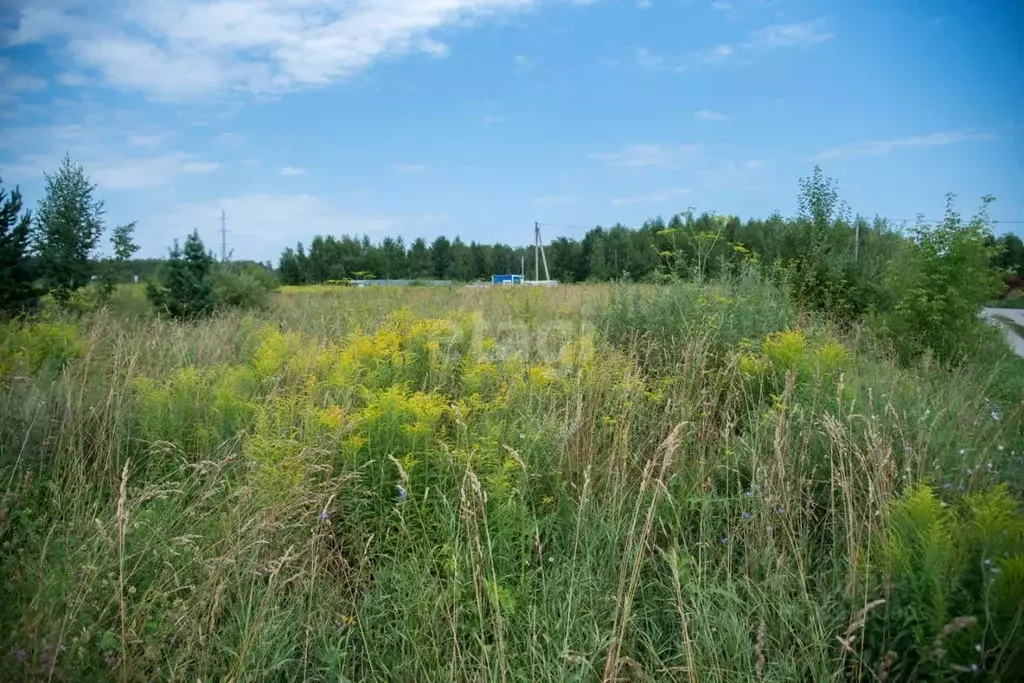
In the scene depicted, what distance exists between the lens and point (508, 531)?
2.84 m

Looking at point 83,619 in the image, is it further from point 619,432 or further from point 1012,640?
point 1012,640

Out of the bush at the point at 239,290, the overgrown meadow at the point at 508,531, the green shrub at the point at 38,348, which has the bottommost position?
the overgrown meadow at the point at 508,531

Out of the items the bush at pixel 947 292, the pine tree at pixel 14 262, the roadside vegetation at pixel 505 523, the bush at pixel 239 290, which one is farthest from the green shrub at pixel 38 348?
the bush at pixel 947 292

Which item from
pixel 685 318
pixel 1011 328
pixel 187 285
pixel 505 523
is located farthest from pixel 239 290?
pixel 1011 328

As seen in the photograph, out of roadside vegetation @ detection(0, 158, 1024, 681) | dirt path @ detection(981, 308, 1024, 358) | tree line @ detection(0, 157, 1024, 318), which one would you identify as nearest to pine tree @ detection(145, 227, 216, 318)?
tree line @ detection(0, 157, 1024, 318)

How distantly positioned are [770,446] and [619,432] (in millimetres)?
899

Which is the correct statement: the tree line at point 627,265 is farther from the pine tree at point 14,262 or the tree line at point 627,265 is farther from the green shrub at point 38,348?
the green shrub at point 38,348

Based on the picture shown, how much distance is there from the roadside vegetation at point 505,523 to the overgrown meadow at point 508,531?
0.06 ft

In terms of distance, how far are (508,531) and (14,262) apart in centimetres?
1174

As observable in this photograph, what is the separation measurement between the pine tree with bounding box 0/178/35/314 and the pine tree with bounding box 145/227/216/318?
2.21 m

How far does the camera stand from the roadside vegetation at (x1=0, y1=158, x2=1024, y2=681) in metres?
2.23

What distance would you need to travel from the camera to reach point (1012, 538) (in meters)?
2.19

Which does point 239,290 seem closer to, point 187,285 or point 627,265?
point 187,285

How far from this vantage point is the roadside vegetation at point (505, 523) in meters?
2.23
